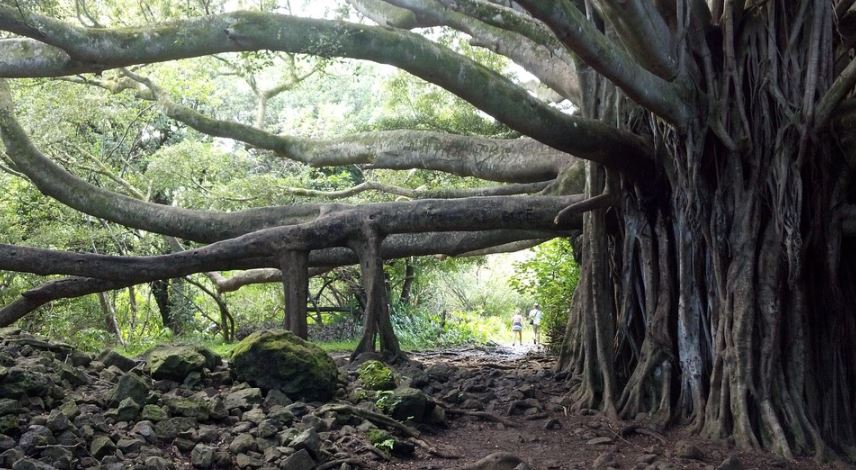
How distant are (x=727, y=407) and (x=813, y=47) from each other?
2.99 m

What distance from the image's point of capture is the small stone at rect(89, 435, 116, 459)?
15.1 ft

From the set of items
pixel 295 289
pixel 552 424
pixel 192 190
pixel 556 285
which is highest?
pixel 192 190

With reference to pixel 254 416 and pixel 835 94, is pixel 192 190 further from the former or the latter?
pixel 835 94

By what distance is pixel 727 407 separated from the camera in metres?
6.55

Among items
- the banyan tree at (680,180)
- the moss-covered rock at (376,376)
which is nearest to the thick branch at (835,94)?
the banyan tree at (680,180)

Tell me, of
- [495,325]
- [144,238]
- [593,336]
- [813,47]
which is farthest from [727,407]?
[495,325]

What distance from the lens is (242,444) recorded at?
5164 millimetres

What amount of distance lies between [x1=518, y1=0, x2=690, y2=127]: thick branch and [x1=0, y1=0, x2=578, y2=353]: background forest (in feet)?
18.2

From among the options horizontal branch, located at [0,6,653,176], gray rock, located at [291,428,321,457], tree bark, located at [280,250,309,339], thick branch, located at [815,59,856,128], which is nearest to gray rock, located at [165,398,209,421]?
gray rock, located at [291,428,321,457]

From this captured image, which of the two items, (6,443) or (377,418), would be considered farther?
(377,418)

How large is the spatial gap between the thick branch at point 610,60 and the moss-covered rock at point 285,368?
10.4ft

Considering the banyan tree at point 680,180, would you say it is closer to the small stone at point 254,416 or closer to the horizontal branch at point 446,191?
the horizontal branch at point 446,191

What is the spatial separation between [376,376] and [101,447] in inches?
115

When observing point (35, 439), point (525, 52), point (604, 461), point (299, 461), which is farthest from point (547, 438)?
point (525, 52)
